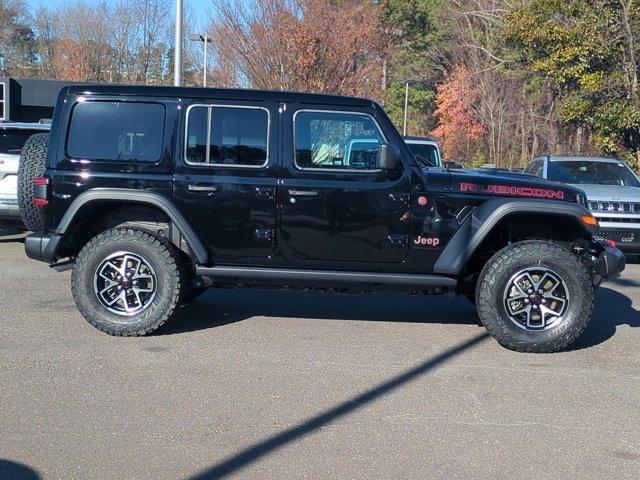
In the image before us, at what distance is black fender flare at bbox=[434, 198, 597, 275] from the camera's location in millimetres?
6219

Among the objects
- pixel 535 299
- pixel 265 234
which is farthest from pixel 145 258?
pixel 535 299

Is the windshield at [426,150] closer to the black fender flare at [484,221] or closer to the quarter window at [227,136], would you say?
the black fender flare at [484,221]

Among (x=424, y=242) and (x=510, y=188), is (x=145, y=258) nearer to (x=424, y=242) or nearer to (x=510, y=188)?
(x=424, y=242)

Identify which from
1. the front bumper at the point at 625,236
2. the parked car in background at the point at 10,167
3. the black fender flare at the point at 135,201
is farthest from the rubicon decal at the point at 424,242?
the parked car in background at the point at 10,167

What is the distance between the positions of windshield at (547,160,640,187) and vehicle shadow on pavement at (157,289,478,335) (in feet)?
14.7

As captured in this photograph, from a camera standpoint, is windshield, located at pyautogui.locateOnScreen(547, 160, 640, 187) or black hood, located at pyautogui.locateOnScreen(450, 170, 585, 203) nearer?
black hood, located at pyautogui.locateOnScreen(450, 170, 585, 203)

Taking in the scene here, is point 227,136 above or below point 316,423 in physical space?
above

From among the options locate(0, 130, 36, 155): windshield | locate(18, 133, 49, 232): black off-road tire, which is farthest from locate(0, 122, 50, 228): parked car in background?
locate(18, 133, 49, 232): black off-road tire

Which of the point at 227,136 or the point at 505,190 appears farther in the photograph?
the point at 227,136

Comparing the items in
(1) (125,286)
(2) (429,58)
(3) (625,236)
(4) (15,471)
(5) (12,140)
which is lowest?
(4) (15,471)

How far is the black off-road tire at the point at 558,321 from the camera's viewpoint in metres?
6.23

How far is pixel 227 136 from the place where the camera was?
6.52m

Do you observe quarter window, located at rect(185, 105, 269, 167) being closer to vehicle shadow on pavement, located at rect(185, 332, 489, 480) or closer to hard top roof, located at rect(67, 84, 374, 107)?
hard top roof, located at rect(67, 84, 374, 107)

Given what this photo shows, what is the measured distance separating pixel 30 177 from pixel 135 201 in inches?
43.6
